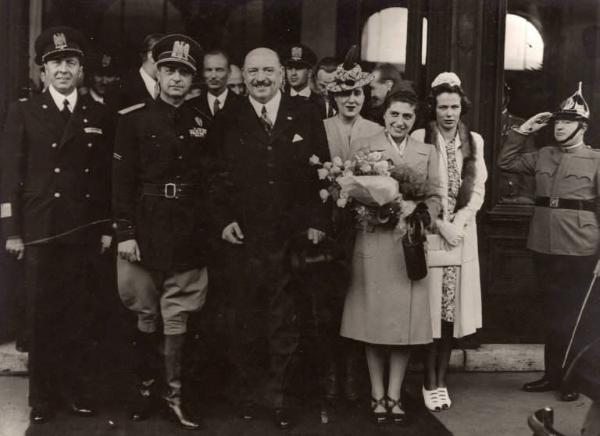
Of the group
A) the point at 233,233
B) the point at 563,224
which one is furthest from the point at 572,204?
the point at 233,233

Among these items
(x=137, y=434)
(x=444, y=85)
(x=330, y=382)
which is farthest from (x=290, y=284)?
(x=444, y=85)

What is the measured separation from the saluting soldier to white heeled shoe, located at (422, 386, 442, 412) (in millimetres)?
825

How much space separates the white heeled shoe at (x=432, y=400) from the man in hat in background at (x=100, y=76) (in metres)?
2.87

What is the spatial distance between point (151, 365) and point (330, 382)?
3.72 feet

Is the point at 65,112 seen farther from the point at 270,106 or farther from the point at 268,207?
the point at 268,207

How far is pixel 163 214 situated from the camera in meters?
4.30

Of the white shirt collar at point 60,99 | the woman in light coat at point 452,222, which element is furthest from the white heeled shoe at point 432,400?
the white shirt collar at point 60,99

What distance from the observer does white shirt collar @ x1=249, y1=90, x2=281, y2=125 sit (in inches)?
177

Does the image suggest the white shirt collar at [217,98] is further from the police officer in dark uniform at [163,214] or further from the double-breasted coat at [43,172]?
the double-breasted coat at [43,172]

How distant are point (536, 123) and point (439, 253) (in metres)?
1.19

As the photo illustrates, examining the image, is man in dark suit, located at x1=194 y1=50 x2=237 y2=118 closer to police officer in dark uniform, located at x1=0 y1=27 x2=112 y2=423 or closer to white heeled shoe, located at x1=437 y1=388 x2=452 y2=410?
police officer in dark uniform, located at x1=0 y1=27 x2=112 y2=423

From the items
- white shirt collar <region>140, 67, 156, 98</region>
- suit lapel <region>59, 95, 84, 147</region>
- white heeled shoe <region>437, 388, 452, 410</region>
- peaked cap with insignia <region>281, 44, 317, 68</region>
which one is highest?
peaked cap with insignia <region>281, 44, 317, 68</region>

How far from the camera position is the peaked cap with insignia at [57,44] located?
4289 millimetres

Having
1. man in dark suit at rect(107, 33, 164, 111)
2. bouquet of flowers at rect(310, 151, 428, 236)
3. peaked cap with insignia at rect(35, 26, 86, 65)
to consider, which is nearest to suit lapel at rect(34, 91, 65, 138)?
peaked cap with insignia at rect(35, 26, 86, 65)
